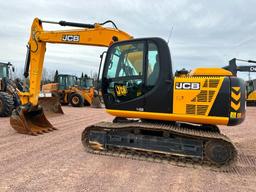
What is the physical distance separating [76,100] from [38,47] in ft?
35.3

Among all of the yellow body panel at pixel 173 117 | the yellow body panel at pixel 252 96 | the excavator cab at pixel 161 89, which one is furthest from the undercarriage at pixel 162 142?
the yellow body panel at pixel 252 96

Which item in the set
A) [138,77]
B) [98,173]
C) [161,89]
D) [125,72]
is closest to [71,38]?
[125,72]

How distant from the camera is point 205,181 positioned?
4020mm

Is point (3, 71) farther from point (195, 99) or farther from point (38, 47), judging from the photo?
point (195, 99)

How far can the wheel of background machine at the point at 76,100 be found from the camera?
17.8 meters

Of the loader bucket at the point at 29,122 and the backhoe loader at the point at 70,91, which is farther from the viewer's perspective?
the backhoe loader at the point at 70,91

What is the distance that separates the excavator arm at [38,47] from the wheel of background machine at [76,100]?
9.94 m

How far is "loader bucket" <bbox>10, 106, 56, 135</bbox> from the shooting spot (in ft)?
23.2

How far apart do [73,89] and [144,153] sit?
1395 cm

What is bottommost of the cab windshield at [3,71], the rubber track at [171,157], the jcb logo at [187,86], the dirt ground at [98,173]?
the dirt ground at [98,173]

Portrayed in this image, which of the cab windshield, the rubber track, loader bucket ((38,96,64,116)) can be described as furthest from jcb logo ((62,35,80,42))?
the cab windshield

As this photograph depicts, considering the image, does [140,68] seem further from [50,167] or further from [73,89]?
[73,89]

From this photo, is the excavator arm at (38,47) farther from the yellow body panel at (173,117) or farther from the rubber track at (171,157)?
the rubber track at (171,157)

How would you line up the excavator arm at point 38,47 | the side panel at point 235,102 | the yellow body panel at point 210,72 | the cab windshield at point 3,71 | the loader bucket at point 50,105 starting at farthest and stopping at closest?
the cab windshield at point 3,71
the loader bucket at point 50,105
the excavator arm at point 38,47
the yellow body panel at point 210,72
the side panel at point 235,102
